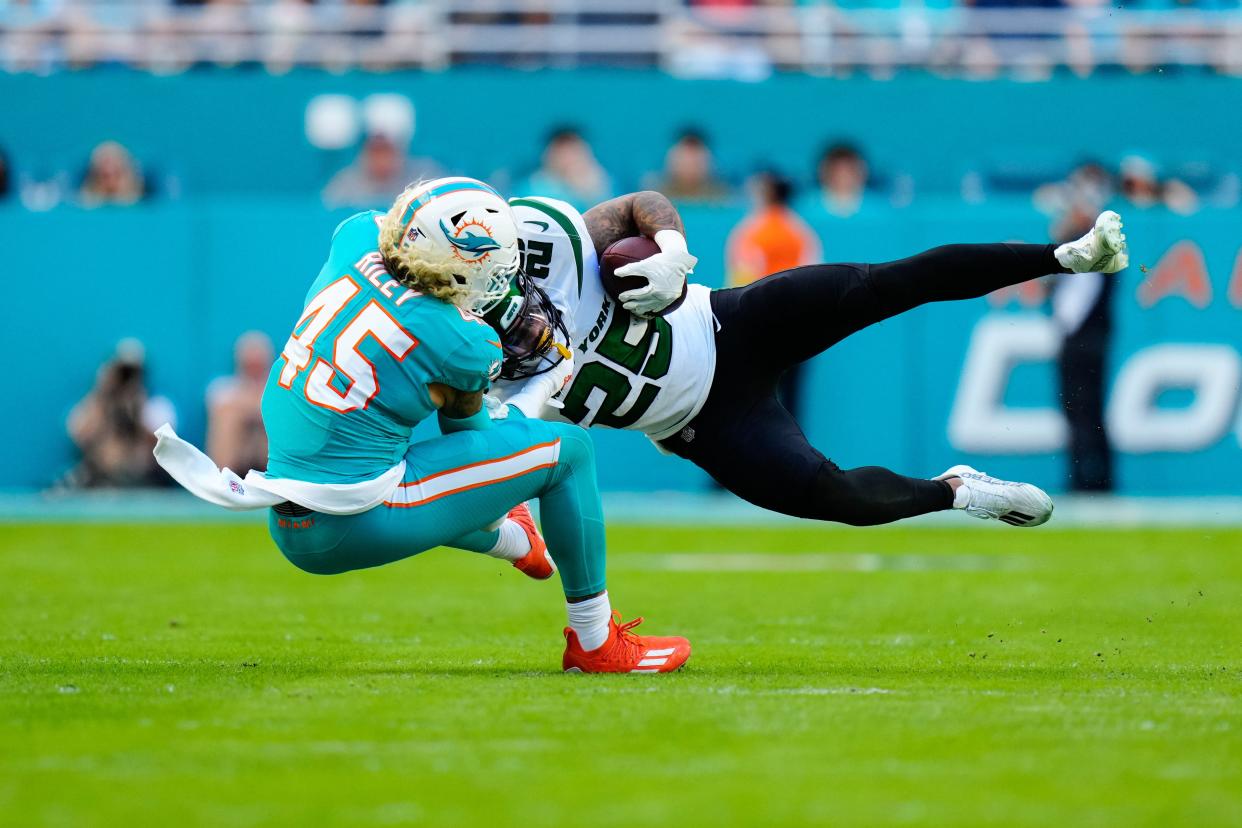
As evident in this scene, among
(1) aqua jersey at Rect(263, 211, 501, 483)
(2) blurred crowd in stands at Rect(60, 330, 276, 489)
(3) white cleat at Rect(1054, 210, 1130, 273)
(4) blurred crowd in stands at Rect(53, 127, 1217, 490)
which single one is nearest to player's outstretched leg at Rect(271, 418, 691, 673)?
(1) aqua jersey at Rect(263, 211, 501, 483)

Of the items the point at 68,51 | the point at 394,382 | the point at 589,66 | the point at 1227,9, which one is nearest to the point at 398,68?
the point at 589,66

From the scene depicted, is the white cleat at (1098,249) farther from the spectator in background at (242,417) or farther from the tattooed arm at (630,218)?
the spectator in background at (242,417)

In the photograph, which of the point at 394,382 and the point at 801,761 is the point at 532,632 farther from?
the point at 801,761

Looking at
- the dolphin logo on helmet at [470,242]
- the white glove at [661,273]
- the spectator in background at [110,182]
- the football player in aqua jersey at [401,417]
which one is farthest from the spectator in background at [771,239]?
the dolphin logo on helmet at [470,242]

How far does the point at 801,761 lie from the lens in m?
4.08

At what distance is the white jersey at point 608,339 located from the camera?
5.91m

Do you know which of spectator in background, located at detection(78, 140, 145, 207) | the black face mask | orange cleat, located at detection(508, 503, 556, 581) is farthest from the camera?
spectator in background, located at detection(78, 140, 145, 207)

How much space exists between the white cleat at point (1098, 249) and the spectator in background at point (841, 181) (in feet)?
24.4

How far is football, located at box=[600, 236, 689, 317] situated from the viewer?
583 centimetres

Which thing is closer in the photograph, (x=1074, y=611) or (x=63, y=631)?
(x=63, y=631)

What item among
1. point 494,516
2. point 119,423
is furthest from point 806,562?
point 119,423

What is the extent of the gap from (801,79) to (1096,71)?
2259 millimetres

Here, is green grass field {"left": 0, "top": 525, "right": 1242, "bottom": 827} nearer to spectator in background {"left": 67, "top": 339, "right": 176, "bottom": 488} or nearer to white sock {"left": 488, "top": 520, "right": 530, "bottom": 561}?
white sock {"left": 488, "top": 520, "right": 530, "bottom": 561}

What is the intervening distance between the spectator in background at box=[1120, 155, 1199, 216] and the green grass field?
15.0 feet
